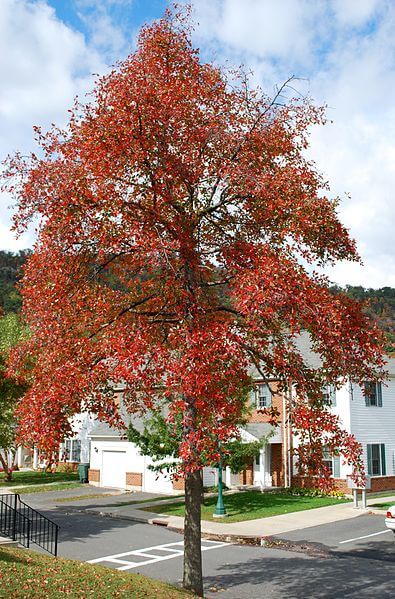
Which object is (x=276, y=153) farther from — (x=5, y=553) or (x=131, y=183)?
(x=5, y=553)

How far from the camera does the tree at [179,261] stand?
10.5 metres

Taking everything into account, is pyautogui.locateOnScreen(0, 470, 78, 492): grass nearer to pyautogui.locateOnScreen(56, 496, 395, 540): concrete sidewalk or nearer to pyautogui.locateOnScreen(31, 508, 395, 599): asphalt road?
pyautogui.locateOnScreen(56, 496, 395, 540): concrete sidewalk

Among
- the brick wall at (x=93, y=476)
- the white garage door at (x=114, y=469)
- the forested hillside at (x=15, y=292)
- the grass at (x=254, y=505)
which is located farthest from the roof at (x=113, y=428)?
the forested hillside at (x=15, y=292)

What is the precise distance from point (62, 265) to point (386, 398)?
2492 centimetres

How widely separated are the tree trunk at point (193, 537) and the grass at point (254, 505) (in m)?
11.7

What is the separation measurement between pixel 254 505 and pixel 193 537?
15259 millimetres

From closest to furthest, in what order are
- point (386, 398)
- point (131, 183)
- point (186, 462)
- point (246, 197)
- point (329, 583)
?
1. point (186, 462)
2. point (131, 183)
3. point (246, 197)
4. point (329, 583)
5. point (386, 398)

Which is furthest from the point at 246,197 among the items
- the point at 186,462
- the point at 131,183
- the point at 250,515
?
the point at 250,515

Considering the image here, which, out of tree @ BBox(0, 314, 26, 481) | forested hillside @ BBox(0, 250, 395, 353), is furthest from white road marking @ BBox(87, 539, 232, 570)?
forested hillside @ BBox(0, 250, 395, 353)

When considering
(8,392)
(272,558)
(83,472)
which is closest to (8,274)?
(83,472)

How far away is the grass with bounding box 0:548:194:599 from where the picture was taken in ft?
34.3

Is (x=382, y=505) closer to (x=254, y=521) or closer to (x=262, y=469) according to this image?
(x=262, y=469)

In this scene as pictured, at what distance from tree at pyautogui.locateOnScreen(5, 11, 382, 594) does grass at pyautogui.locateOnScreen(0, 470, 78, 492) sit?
2957 cm

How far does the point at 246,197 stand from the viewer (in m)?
12.7
